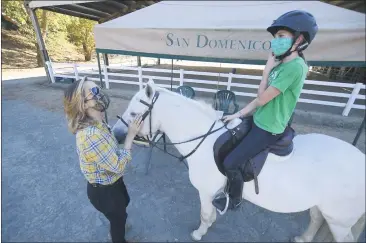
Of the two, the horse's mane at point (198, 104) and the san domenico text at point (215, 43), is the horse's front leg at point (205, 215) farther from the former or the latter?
the san domenico text at point (215, 43)

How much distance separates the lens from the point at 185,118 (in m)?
2.05

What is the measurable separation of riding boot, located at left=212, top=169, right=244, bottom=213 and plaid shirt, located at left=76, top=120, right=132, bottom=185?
105 centimetres

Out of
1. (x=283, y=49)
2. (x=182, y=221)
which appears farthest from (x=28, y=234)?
(x=283, y=49)

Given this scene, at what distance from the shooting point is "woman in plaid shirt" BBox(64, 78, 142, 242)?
1.61 meters

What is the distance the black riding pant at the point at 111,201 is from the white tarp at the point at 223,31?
1.98 metres

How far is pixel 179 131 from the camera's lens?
211cm

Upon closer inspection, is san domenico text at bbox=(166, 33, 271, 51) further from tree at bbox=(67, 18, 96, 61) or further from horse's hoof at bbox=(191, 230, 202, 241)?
tree at bbox=(67, 18, 96, 61)

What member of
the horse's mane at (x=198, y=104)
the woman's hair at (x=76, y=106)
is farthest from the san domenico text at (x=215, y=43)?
the woman's hair at (x=76, y=106)

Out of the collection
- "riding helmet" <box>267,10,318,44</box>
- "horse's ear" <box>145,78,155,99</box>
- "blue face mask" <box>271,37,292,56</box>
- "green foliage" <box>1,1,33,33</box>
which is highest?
"green foliage" <box>1,1,33,33</box>

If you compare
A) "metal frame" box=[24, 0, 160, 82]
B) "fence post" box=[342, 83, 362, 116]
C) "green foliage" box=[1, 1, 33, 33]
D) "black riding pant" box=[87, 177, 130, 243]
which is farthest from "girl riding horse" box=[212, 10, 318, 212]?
"green foliage" box=[1, 1, 33, 33]

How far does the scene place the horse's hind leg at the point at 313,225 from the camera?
2281 millimetres

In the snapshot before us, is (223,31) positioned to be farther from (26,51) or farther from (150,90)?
(26,51)

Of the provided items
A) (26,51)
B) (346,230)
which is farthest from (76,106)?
(26,51)

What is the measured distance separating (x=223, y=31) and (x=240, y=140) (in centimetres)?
143
